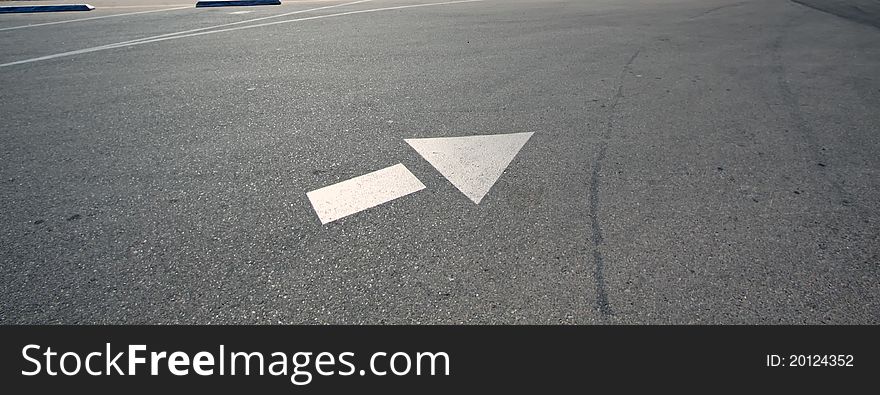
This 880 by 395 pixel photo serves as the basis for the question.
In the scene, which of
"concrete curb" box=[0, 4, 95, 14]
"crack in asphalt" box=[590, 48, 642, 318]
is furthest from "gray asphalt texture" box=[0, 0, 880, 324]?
"concrete curb" box=[0, 4, 95, 14]

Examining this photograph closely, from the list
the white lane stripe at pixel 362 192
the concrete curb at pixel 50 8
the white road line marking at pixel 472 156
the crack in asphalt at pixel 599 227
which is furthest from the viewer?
the concrete curb at pixel 50 8

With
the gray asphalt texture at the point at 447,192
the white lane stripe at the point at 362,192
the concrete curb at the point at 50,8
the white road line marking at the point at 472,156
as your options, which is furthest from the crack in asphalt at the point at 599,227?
the concrete curb at the point at 50,8

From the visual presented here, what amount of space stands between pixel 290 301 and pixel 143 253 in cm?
94

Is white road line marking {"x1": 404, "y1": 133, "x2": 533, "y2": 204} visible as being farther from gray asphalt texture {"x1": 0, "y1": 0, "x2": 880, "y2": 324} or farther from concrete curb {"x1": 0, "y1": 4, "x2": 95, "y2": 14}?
concrete curb {"x1": 0, "y1": 4, "x2": 95, "y2": 14}

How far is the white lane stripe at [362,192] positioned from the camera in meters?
3.35

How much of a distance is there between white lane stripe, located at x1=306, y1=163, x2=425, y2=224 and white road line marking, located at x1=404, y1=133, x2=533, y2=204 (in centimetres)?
27

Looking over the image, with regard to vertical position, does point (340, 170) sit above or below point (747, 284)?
above

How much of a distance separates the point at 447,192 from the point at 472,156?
649mm

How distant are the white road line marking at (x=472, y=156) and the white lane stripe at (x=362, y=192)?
0.27 meters

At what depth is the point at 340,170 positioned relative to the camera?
3885mm

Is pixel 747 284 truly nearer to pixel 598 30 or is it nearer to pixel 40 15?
pixel 598 30

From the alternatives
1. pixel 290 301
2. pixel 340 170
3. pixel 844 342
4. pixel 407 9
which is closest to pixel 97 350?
pixel 290 301

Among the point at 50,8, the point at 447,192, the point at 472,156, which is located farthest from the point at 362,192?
the point at 50,8

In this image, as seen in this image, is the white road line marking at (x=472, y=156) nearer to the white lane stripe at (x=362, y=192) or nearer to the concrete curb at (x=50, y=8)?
the white lane stripe at (x=362, y=192)
